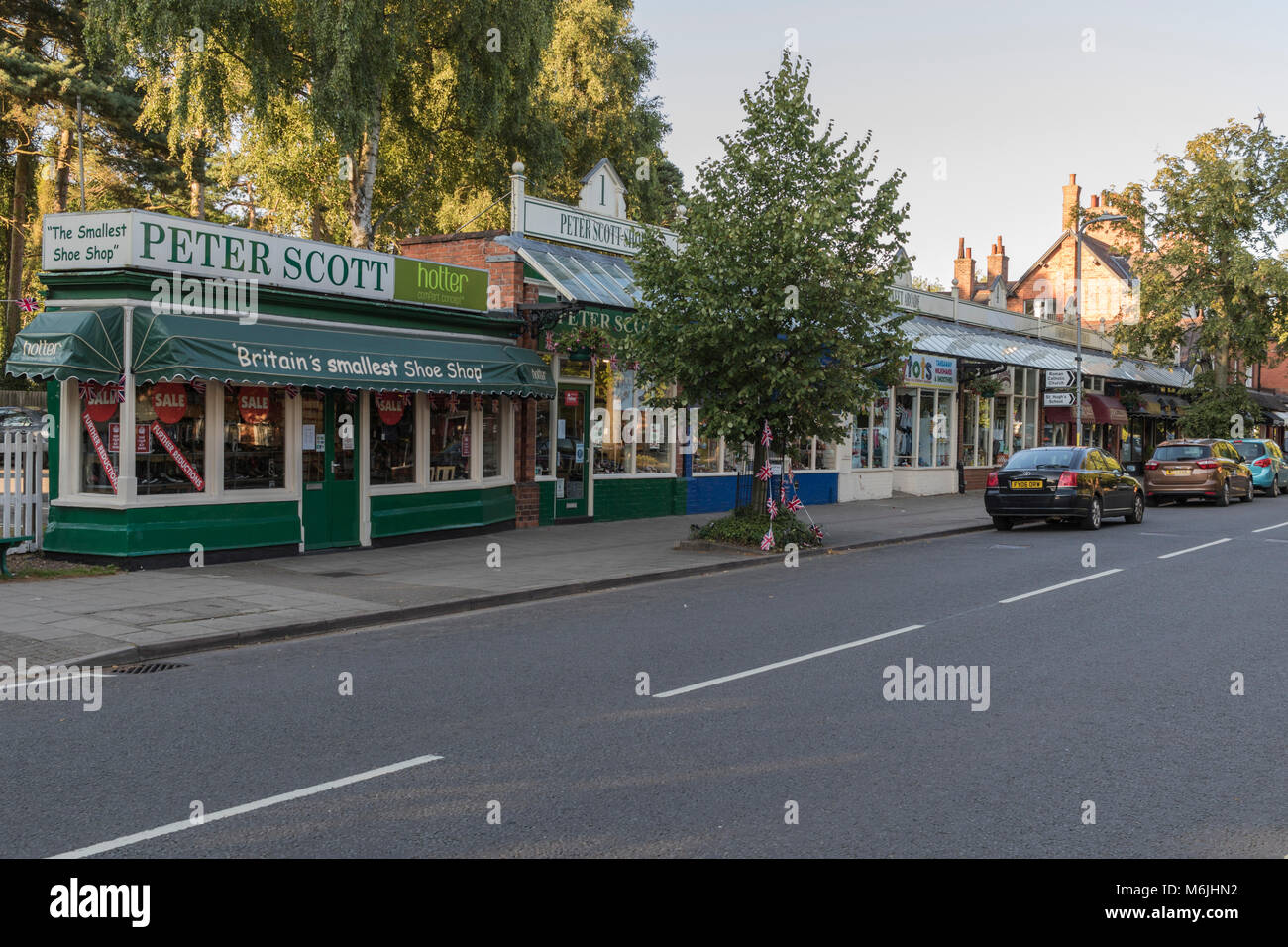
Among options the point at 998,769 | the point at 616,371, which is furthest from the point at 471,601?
the point at 616,371

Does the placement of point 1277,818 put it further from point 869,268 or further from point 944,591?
point 869,268

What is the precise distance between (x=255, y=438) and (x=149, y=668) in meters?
6.70

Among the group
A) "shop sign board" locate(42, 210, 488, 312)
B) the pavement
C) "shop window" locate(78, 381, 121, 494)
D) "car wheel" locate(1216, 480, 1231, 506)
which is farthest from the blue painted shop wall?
"shop window" locate(78, 381, 121, 494)

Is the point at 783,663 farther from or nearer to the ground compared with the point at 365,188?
nearer to the ground

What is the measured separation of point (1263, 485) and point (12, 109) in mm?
41618

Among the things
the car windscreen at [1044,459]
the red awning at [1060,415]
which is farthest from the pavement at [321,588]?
the red awning at [1060,415]

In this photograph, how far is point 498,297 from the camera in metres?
19.1

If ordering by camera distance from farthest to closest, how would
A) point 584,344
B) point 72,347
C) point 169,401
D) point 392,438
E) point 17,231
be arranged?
point 17,231 → point 584,344 → point 392,438 → point 169,401 → point 72,347

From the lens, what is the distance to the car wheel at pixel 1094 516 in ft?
68.8

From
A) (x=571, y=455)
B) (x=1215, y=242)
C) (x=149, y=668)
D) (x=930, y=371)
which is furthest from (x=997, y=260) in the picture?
(x=149, y=668)

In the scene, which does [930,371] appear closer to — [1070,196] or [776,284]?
[776,284]

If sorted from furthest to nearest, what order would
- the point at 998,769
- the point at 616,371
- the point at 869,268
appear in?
1. the point at 616,371
2. the point at 869,268
3. the point at 998,769

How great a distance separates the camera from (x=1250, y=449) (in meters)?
34.0

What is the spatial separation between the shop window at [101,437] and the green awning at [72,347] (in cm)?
63
